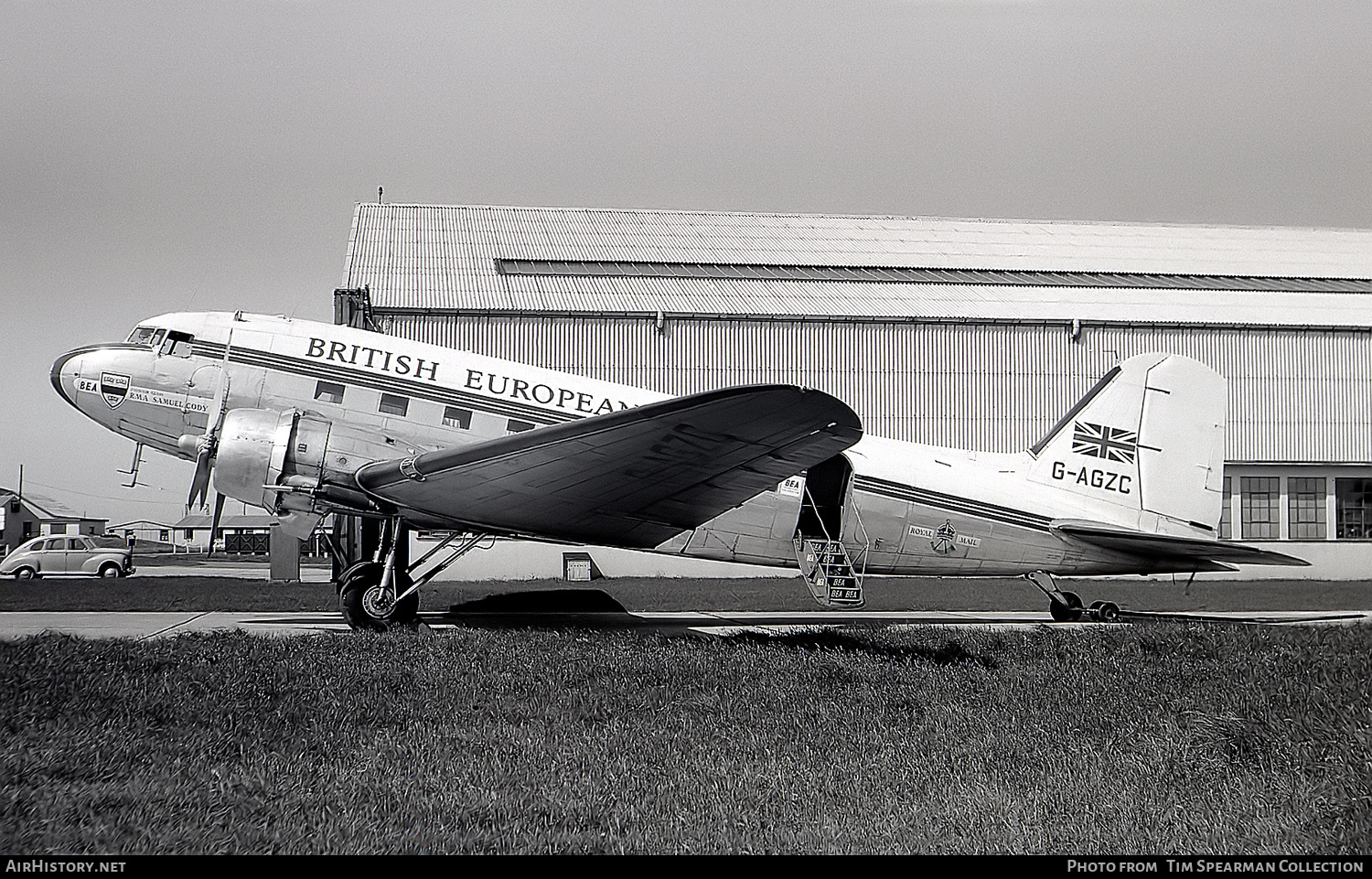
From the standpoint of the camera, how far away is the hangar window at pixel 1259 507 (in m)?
28.5

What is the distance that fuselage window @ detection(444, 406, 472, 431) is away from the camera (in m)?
12.3

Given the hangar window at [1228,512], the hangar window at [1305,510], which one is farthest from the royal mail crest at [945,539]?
the hangar window at [1305,510]

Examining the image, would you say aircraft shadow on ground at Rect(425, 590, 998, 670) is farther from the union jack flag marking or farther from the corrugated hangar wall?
the corrugated hangar wall

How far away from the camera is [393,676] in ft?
25.3

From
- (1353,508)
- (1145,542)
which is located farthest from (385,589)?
(1353,508)

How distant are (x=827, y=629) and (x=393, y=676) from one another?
583cm

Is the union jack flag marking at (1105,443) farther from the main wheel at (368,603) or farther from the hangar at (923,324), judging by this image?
the hangar at (923,324)

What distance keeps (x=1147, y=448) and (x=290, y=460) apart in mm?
11319

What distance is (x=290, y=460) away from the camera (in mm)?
11391

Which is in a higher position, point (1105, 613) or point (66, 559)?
point (1105, 613)

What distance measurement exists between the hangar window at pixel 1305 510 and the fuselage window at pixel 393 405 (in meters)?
26.3

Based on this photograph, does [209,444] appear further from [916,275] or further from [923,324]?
[916,275]

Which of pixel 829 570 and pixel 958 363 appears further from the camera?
pixel 958 363
